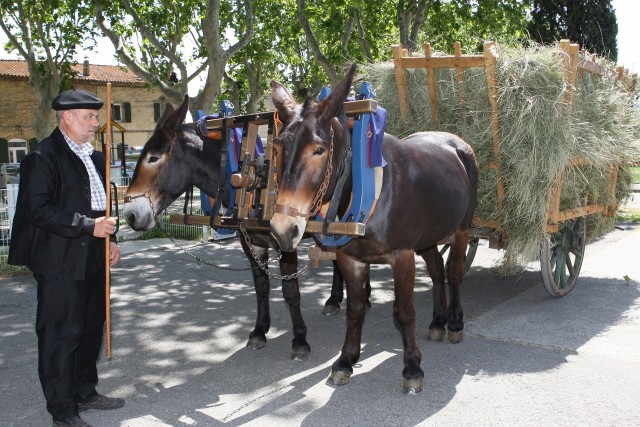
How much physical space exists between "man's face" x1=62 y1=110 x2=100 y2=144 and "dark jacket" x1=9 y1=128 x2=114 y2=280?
69 mm

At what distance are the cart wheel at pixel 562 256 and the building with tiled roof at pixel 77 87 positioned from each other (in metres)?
27.1

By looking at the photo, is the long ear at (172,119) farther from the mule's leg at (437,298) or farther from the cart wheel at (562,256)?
the cart wheel at (562,256)

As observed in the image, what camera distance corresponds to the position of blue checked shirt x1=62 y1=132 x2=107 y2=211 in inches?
148

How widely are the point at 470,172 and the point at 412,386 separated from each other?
2.13 m

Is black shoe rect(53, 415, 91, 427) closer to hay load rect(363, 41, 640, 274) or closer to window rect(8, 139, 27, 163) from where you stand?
hay load rect(363, 41, 640, 274)

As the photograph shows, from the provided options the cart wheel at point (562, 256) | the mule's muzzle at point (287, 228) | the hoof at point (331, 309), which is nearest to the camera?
the mule's muzzle at point (287, 228)

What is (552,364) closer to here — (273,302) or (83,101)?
(273,302)

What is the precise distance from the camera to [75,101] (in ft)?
11.7

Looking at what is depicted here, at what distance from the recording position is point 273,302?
694 centimetres

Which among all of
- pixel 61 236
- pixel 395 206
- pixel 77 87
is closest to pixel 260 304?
pixel 395 206

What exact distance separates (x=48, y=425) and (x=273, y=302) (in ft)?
11.1

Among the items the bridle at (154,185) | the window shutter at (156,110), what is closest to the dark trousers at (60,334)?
the bridle at (154,185)

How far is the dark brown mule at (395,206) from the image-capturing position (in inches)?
138

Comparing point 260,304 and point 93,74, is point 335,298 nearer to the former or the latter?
point 260,304
